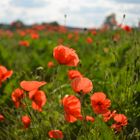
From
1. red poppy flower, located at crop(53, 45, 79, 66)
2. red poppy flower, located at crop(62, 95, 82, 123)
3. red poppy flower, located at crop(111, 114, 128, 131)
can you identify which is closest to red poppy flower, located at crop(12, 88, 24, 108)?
red poppy flower, located at crop(53, 45, 79, 66)

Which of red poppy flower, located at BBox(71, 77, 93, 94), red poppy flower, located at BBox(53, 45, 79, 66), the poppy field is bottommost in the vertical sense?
the poppy field

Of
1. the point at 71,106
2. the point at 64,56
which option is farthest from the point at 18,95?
the point at 71,106

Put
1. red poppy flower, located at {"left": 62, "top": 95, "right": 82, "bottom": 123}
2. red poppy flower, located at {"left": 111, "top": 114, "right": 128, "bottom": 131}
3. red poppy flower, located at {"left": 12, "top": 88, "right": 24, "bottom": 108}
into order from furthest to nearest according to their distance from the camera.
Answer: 1. red poppy flower, located at {"left": 12, "top": 88, "right": 24, "bottom": 108}
2. red poppy flower, located at {"left": 111, "top": 114, "right": 128, "bottom": 131}
3. red poppy flower, located at {"left": 62, "top": 95, "right": 82, "bottom": 123}

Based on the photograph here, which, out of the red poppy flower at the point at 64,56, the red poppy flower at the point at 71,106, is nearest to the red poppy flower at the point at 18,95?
the red poppy flower at the point at 64,56

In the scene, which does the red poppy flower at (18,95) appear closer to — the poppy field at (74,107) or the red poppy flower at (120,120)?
the poppy field at (74,107)

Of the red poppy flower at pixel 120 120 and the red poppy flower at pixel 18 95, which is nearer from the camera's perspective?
the red poppy flower at pixel 120 120

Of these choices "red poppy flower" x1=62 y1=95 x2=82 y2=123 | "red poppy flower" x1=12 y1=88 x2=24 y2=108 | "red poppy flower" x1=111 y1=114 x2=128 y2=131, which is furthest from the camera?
"red poppy flower" x1=12 y1=88 x2=24 y2=108

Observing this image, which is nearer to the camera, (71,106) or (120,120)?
(71,106)

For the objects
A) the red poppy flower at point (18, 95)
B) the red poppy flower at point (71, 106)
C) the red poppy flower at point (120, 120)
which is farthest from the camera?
the red poppy flower at point (18, 95)

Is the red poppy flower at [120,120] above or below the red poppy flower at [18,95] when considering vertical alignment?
below

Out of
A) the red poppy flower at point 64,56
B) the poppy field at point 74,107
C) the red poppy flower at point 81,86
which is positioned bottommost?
the poppy field at point 74,107

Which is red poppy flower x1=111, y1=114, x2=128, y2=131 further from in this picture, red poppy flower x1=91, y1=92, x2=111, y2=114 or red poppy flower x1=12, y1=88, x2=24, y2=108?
red poppy flower x1=12, y1=88, x2=24, y2=108

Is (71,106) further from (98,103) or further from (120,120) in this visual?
(120,120)

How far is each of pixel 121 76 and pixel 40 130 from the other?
3.27 ft
